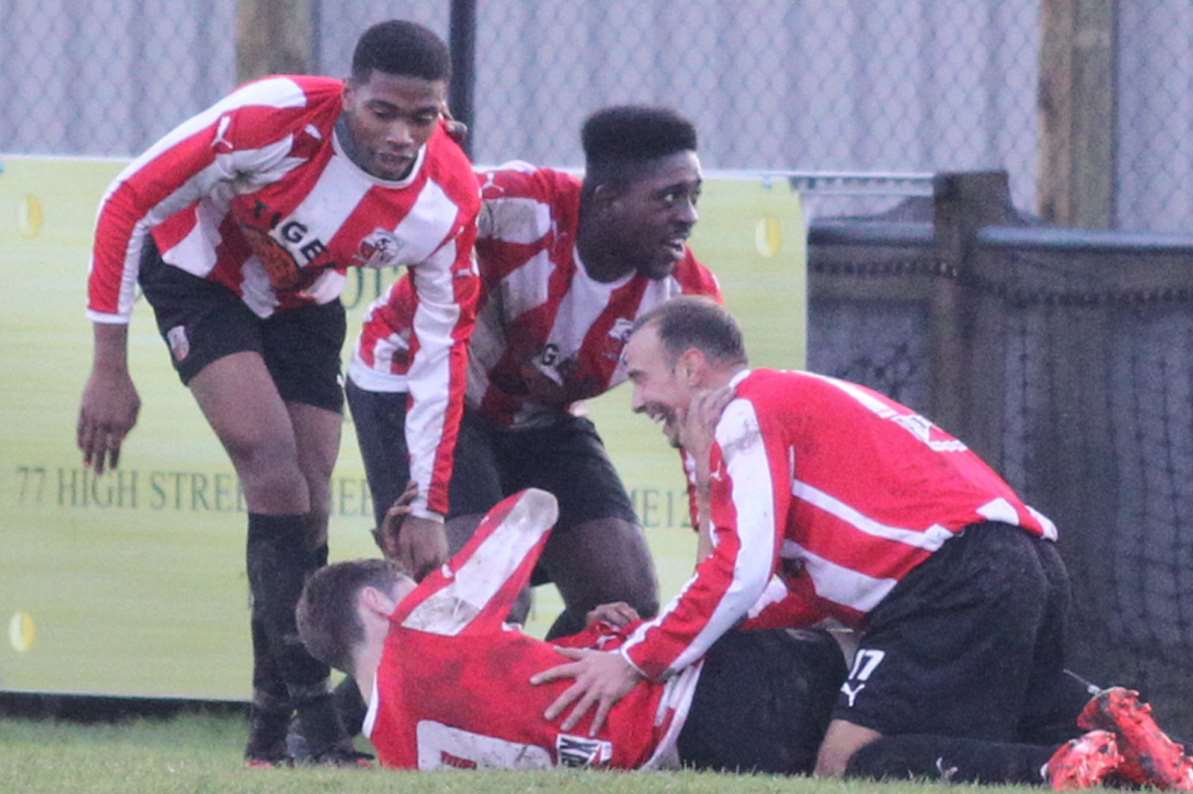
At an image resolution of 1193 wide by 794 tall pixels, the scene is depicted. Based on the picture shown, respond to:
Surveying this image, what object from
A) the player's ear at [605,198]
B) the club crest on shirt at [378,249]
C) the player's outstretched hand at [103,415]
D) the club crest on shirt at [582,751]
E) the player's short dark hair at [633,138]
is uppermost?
the player's short dark hair at [633,138]

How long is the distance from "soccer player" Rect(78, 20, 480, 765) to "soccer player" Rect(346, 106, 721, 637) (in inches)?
10.7

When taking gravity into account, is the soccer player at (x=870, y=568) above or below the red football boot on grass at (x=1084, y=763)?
above

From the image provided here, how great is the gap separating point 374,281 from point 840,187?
1.81 m

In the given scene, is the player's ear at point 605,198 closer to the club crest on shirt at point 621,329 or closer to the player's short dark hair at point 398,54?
the club crest on shirt at point 621,329

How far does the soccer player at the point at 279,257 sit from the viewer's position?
509 cm

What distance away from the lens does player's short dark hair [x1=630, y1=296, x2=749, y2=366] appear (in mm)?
4730

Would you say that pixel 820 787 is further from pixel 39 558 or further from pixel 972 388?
Result: pixel 39 558

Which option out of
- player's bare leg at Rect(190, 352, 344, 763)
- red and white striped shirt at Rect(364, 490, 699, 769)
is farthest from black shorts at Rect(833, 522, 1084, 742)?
player's bare leg at Rect(190, 352, 344, 763)

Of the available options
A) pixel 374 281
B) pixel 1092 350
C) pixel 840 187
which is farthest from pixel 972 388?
pixel 374 281

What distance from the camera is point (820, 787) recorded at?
3.94 meters

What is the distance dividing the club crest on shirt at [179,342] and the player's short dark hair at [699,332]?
1218 millimetres

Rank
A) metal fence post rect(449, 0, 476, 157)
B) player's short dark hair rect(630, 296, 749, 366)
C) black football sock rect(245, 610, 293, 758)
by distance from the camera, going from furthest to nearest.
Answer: metal fence post rect(449, 0, 476, 157) < black football sock rect(245, 610, 293, 758) < player's short dark hair rect(630, 296, 749, 366)

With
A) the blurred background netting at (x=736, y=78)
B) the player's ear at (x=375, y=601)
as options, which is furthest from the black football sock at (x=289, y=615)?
the blurred background netting at (x=736, y=78)

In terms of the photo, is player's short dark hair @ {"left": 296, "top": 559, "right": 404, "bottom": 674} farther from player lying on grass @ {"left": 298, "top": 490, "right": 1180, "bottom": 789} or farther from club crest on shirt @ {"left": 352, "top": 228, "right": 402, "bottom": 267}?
club crest on shirt @ {"left": 352, "top": 228, "right": 402, "bottom": 267}
